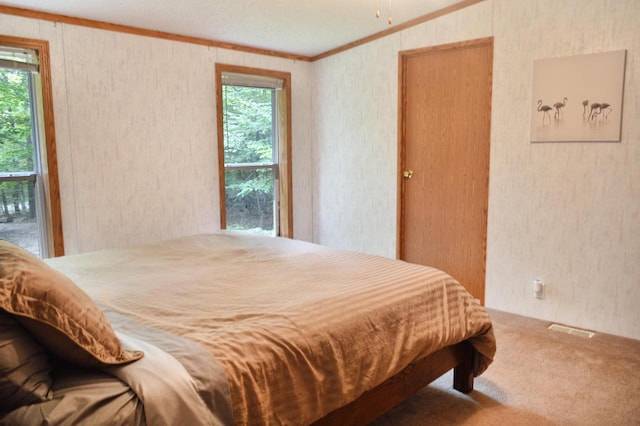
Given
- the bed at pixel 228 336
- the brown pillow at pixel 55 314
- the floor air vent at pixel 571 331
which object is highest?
the brown pillow at pixel 55 314

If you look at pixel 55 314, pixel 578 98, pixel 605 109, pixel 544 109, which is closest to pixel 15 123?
pixel 55 314

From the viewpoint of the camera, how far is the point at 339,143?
4902 millimetres

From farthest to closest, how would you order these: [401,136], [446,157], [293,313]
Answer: [401,136]
[446,157]
[293,313]

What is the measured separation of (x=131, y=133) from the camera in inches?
150

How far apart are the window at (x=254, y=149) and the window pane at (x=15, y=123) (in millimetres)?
1496

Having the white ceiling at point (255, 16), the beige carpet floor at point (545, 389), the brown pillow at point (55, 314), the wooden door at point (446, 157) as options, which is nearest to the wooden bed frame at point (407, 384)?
the beige carpet floor at point (545, 389)

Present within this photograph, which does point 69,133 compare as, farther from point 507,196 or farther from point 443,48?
point 507,196

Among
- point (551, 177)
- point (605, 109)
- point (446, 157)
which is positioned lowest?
point (551, 177)

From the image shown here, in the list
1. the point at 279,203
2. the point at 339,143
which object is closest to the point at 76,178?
the point at 279,203

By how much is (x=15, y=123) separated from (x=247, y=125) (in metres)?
1.93

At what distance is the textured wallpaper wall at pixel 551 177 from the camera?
312 cm

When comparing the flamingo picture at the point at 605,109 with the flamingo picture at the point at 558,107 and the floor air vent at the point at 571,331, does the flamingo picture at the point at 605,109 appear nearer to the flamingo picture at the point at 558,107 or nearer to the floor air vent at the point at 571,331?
the flamingo picture at the point at 558,107

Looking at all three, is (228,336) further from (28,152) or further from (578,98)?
(578,98)

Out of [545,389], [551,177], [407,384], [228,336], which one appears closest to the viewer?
[228,336]
